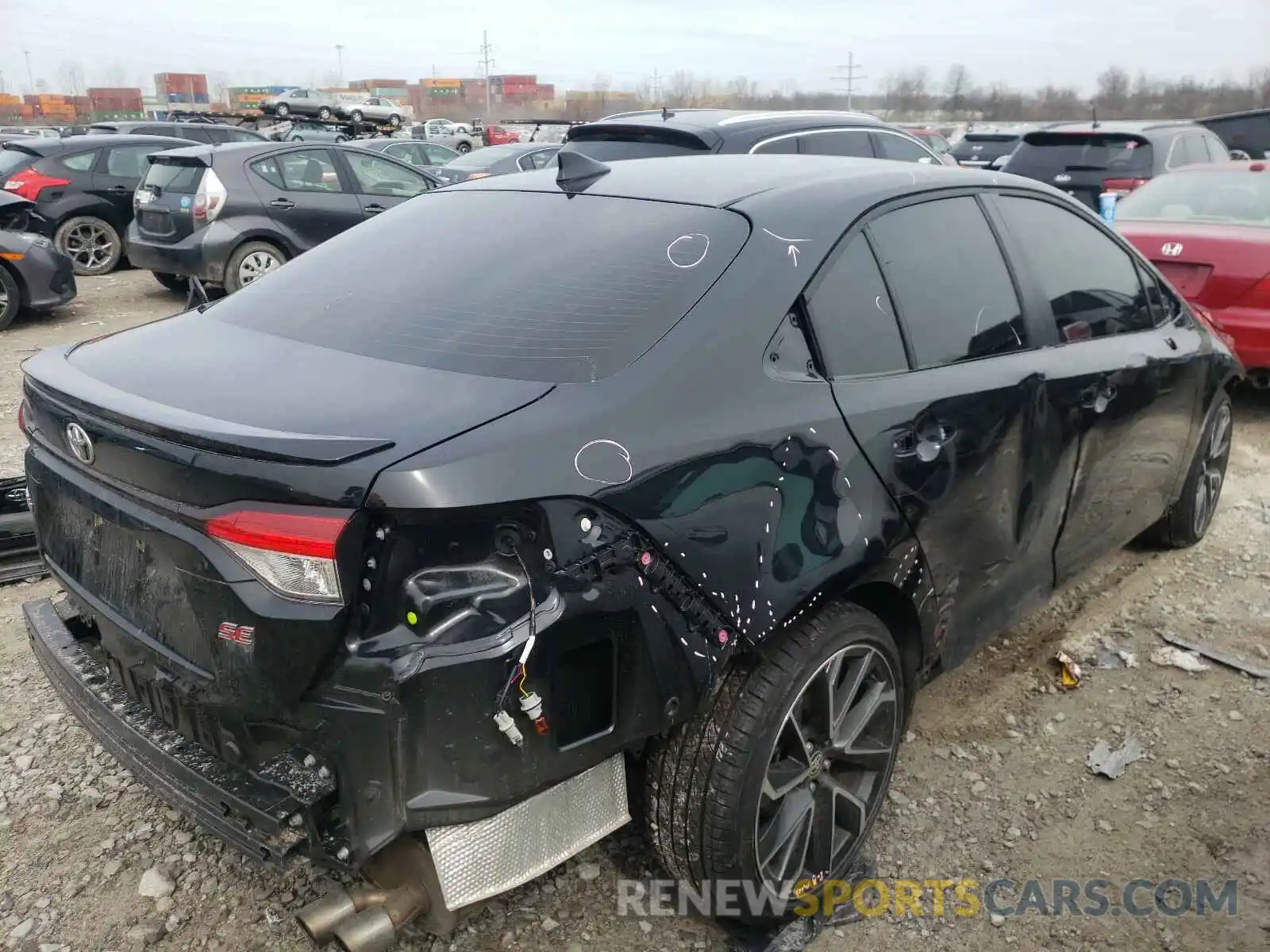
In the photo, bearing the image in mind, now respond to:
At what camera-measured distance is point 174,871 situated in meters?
2.62

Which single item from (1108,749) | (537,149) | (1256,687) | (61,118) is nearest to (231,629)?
(1108,749)

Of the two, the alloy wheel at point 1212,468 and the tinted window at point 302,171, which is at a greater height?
the tinted window at point 302,171

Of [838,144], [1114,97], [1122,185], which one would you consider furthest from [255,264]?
[1114,97]

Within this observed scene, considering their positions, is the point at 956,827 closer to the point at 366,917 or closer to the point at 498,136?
the point at 366,917

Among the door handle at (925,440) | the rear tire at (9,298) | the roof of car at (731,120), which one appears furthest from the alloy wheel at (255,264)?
the door handle at (925,440)

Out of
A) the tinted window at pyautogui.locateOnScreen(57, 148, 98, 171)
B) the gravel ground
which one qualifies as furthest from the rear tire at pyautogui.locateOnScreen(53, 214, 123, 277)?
the gravel ground

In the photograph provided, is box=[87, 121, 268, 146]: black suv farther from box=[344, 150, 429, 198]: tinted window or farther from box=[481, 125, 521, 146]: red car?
box=[481, 125, 521, 146]: red car

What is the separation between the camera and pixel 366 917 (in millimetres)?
2049

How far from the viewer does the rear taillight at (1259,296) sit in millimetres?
5910

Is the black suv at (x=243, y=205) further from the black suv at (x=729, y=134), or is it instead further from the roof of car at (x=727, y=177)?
the roof of car at (x=727, y=177)

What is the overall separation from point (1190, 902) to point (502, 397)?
2160 millimetres

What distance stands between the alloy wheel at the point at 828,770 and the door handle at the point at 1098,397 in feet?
3.89

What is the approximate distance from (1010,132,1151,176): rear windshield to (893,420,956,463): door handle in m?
9.18

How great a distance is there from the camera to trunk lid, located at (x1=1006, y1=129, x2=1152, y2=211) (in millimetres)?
10492
